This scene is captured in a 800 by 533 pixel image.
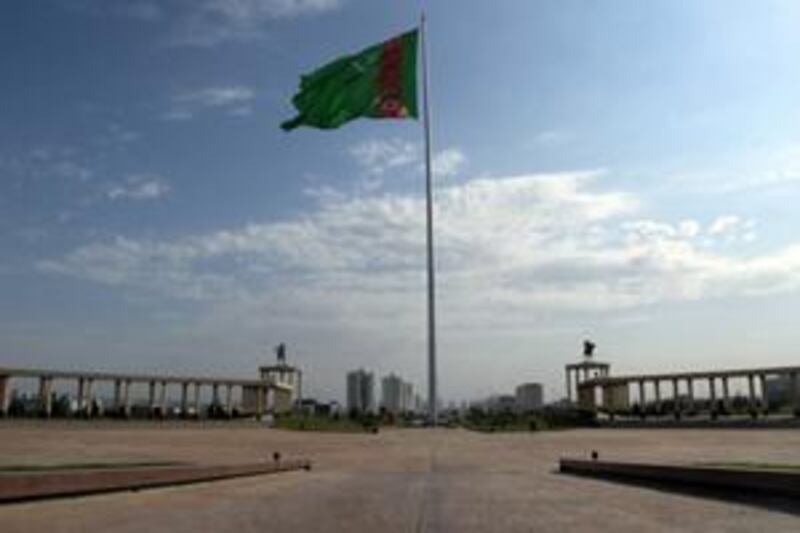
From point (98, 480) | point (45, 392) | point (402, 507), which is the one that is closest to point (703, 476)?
point (402, 507)

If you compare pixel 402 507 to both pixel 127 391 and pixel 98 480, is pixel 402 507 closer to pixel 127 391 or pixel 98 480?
pixel 98 480

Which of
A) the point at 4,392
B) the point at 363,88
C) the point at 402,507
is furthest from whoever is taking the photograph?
the point at 4,392

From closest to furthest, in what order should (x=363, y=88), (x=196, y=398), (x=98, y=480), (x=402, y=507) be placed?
(x=402, y=507) → (x=98, y=480) → (x=363, y=88) → (x=196, y=398)

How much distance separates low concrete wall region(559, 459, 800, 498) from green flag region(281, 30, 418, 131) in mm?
15932

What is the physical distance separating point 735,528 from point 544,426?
164 ft

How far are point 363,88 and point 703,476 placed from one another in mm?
21617

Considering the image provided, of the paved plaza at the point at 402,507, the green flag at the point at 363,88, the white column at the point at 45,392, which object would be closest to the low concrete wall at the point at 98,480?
the paved plaza at the point at 402,507

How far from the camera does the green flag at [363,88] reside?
30547 millimetres

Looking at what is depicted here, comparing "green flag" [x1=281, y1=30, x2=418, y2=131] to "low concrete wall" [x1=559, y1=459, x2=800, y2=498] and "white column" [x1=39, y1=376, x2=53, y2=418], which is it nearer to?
"low concrete wall" [x1=559, y1=459, x2=800, y2=498]

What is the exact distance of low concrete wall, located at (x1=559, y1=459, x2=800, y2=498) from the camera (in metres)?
11.9

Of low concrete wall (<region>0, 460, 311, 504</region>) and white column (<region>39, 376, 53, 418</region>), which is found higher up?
white column (<region>39, 376, 53, 418</region>)

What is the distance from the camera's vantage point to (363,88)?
3231cm

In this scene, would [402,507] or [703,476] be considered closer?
[402,507]

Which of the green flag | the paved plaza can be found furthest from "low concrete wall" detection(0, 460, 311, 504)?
the green flag
